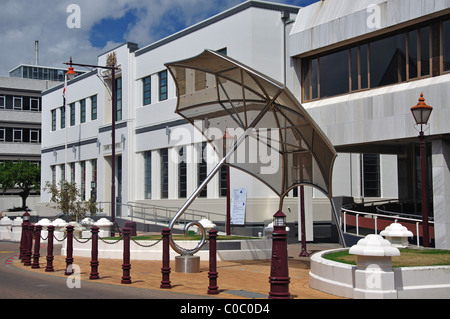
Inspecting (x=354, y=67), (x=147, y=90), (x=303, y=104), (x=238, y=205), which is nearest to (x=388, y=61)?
(x=354, y=67)

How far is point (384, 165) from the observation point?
102 ft

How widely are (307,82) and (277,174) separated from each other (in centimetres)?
813

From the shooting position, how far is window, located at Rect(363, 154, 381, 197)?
3083 cm

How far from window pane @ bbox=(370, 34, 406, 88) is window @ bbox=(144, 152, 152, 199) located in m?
18.6

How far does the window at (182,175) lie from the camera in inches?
1340

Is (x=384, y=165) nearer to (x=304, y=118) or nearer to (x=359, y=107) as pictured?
(x=359, y=107)

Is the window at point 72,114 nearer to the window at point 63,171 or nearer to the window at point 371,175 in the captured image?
the window at point 63,171

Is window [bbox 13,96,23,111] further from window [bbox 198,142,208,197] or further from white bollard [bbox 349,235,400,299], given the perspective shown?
white bollard [bbox 349,235,400,299]

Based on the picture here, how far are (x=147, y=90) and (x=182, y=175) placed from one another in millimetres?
6700

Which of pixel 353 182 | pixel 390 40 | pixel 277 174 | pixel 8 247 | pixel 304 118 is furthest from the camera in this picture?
pixel 353 182

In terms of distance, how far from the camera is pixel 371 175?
31.1m

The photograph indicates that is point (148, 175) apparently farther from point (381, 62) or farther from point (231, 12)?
point (381, 62)

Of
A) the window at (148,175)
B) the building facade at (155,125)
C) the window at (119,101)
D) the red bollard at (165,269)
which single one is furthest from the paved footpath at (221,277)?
the window at (119,101)
